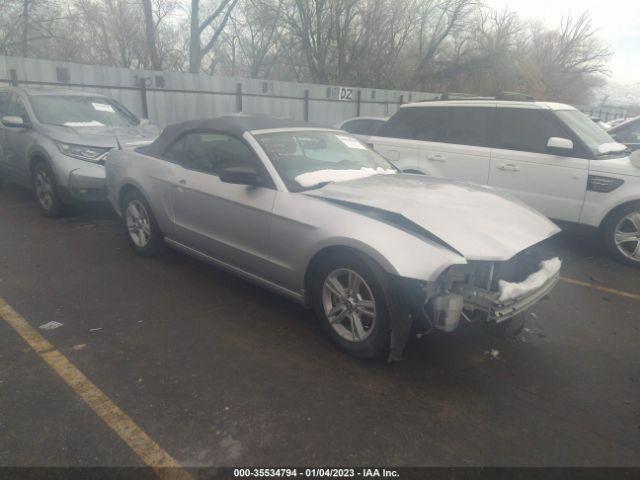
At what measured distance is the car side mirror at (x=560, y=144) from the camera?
212 inches

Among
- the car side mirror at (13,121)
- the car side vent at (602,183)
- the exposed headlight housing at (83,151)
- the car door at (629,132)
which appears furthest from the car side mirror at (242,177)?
the car door at (629,132)

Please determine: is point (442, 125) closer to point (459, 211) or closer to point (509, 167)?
point (509, 167)

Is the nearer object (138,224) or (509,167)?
(138,224)

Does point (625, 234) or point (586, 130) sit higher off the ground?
point (586, 130)

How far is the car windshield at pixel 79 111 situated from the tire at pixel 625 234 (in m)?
6.93

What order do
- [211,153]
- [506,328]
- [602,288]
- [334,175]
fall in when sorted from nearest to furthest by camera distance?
1. [506,328]
2. [334,175]
3. [211,153]
4. [602,288]

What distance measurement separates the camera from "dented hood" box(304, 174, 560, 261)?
9.87ft

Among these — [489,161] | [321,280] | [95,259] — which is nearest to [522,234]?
[321,280]

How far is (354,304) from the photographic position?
320 cm

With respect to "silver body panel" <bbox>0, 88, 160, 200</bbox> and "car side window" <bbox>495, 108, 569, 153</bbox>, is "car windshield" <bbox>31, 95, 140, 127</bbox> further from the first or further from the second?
"car side window" <bbox>495, 108, 569, 153</bbox>

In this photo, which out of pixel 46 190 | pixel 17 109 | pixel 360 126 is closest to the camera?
pixel 46 190

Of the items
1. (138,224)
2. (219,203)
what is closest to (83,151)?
(138,224)

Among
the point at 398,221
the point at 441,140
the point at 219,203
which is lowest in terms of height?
the point at 219,203

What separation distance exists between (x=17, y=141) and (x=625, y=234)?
8.17m
